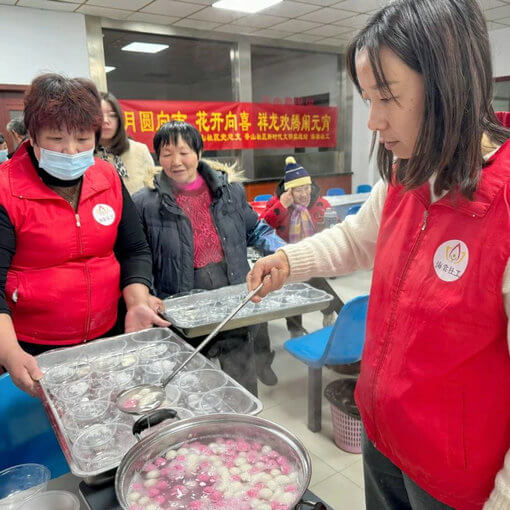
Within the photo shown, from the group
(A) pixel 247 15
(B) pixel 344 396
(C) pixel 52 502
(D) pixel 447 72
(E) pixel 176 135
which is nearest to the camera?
(D) pixel 447 72

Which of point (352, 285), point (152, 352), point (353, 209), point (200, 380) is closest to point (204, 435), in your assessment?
point (200, 380)

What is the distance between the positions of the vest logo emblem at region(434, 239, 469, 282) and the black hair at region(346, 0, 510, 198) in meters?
0.09

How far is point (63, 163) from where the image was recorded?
48.7 inches

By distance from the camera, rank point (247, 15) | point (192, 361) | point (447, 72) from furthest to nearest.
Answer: point (247, 15) → point (192, 361) → point (447, 72)

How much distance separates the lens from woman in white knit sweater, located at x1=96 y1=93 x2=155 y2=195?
7.71ft

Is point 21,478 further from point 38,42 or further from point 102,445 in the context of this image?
point 38,42

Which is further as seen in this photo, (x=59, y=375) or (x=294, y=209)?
(x=294, y=209)

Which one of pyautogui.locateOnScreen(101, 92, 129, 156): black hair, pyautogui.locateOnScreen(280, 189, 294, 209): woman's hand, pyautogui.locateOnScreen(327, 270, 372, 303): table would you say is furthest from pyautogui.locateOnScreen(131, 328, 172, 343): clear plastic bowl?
pyautogui.locateOnScreen(327, 270, 372, 303): table

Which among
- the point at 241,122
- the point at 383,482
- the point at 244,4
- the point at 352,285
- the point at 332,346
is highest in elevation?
the point at 244,4

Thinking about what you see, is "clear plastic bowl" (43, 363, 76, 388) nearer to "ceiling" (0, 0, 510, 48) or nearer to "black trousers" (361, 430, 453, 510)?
"black trousers" (361, 430, 453, 510)

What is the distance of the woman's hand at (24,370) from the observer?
104cm

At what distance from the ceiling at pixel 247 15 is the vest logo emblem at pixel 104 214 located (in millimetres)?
3905

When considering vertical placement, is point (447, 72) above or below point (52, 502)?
above

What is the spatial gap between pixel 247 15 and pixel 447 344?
17.9 feet
